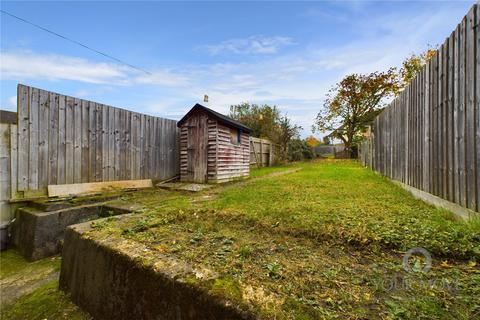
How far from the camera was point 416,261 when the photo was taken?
4.69 ft

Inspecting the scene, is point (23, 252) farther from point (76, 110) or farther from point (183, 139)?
point (183, 139)

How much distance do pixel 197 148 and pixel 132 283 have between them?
4.89 metres

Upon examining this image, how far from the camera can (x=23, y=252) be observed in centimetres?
306

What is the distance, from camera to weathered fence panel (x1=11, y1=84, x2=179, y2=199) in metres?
3.49

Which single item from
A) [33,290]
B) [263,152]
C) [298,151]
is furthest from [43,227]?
[298,151]

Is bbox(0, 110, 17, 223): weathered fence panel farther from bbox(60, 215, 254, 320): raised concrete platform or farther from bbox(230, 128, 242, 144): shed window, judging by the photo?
bbox(230, 128, 242, 144): shed window

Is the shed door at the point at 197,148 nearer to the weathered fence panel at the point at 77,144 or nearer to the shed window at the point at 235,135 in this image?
the weathered fence panel at the point at 77,144

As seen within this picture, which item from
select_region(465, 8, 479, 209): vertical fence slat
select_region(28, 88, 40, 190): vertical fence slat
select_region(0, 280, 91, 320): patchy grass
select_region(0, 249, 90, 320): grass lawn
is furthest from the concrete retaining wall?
select_region(465, 8, 479, 209): vertical fence slat

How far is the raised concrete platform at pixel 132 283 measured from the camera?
43.6 inches

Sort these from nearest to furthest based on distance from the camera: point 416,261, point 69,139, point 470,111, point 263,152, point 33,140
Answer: point 416,261, point 470,111, point 33,140, point 69,139, point 263,152

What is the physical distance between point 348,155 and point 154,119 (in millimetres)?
17679

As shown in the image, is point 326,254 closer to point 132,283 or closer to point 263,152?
point 132,283

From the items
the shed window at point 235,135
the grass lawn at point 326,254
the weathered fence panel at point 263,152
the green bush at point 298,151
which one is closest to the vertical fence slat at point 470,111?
the grass lawn at point 326,254

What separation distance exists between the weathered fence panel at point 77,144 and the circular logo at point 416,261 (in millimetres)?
5104
